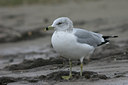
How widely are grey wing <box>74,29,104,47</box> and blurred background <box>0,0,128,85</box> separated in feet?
8.64

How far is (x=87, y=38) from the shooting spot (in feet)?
24.9

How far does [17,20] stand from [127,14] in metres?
5.05

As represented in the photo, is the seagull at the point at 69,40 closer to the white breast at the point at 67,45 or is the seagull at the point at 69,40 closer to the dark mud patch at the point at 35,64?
the white breast at the point at 67,45

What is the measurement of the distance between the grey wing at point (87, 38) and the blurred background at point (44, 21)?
2.63m

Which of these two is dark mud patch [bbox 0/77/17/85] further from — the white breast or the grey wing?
the grey wing

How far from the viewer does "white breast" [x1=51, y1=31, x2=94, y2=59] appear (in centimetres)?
688

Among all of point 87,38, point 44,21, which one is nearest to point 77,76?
point 87,38

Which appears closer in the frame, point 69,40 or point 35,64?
point 69,40

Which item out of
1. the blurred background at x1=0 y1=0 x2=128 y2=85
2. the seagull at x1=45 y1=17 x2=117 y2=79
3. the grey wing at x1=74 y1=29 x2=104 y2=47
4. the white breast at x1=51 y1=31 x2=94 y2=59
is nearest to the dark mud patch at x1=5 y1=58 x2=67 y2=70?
the grey wing at x1=74 y1=29 x2=104 y2=47

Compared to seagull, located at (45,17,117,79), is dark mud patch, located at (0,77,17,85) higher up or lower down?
lower down

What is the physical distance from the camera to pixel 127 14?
17.2m

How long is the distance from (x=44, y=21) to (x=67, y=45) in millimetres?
10660

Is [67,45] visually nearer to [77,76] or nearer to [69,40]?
[69,40]

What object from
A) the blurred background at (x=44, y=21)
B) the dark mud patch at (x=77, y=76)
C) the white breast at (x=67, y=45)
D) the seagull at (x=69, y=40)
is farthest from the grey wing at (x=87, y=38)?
the blurred background at (x=44, y=21)
